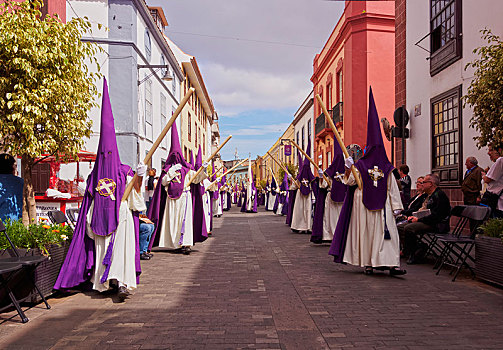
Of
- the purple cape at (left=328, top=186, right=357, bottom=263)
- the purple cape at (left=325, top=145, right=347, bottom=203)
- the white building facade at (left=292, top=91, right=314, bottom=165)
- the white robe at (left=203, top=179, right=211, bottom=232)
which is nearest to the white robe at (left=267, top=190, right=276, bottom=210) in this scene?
the white building facade at (left=292, top=91, right=314, bottom=165)

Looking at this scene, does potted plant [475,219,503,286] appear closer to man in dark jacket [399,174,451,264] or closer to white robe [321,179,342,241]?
man in dark jacket [399,174,451,264]

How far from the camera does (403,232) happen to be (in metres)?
9.00

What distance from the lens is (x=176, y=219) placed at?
10.3 metres

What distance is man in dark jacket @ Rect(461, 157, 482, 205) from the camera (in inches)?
389

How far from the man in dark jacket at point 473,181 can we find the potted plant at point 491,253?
3.45 metres

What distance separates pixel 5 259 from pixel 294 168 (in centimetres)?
3370

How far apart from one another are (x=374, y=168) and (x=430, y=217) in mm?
1653

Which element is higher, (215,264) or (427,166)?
(427,166)

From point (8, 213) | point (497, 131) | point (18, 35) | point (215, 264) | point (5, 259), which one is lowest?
point (215, 264)

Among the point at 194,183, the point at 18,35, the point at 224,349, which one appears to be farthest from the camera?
the point at 194,183

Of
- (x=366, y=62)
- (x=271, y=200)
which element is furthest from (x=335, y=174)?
(x=271, y=200)

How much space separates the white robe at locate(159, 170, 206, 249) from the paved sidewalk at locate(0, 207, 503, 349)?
2265mm

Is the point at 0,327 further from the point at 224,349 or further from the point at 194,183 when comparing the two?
the point at 194,183

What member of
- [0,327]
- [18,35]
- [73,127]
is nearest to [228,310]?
[0,327]
